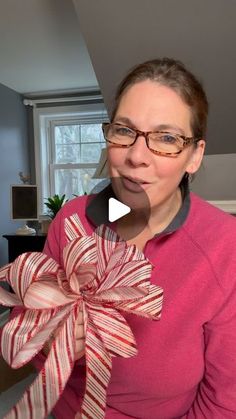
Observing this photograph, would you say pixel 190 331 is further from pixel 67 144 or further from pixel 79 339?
pixel 67 144

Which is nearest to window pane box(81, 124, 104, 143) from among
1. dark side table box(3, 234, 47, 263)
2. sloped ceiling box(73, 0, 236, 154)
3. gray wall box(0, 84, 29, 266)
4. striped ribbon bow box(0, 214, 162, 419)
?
gray wall box(0, 84, 29, 266)

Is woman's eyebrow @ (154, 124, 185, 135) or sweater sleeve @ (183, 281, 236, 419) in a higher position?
woman's eyebrow @ (154, 124, 185, 135)

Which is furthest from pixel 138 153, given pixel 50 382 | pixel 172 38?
pixel 172 38

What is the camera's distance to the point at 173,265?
2.27ft

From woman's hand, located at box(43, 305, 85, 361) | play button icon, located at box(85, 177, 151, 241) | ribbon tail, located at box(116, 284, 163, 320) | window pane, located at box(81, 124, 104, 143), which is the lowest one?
woman's hand, located at box(43, 305, 85, 361)

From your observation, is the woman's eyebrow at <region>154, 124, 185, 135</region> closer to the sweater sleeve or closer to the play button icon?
the play button icon

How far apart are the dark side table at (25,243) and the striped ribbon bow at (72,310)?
275cm

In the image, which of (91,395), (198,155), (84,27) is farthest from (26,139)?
(91,395)

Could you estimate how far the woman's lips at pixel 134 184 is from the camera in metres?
0.57

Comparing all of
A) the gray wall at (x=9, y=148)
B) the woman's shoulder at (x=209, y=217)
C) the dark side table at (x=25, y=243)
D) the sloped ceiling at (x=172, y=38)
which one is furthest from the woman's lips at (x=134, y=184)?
the gray wall at (x=9, y=148)

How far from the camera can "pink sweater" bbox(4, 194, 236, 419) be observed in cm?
68

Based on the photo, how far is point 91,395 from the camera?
44cm

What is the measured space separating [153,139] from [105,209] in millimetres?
181

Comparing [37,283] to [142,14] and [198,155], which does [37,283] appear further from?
[142,14]
